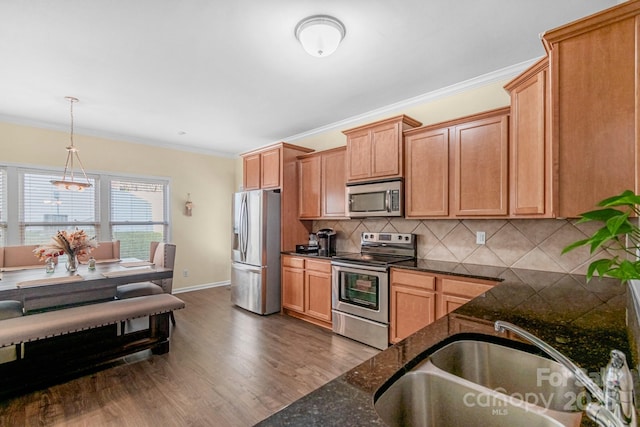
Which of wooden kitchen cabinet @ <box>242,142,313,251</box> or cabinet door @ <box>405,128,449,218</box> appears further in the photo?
wooden kitchen cabinet @ <box>242,142,313,251</box>

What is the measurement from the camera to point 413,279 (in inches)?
110

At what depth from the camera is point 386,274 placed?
2.99 m

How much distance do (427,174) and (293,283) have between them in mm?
2231

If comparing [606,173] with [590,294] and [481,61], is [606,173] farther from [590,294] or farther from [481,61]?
[481,61]

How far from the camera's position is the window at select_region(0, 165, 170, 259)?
3.97 metres

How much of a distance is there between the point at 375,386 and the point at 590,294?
5.91 ft

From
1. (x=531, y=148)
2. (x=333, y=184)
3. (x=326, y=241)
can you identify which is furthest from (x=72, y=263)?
(x=531, y=148)

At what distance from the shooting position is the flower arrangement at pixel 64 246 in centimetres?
292

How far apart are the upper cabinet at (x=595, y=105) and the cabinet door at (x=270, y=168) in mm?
3210

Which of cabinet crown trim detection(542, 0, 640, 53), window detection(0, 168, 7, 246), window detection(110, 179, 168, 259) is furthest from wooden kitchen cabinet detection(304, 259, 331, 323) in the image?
window detection(0, 168, 7, 246)

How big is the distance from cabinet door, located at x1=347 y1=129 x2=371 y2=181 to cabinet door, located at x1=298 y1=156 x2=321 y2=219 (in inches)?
25.2

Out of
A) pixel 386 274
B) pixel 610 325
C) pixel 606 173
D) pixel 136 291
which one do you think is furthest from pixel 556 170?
pixel 136 291

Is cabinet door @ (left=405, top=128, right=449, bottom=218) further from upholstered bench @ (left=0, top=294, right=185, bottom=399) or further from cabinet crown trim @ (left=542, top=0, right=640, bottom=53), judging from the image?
upholstered bench @ (left=0, top=294, right=185, bottom=399)

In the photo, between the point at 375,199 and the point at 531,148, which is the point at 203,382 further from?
the point at 531,148
